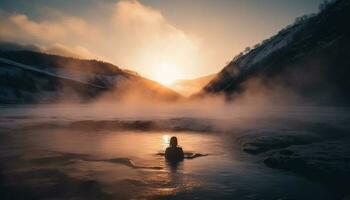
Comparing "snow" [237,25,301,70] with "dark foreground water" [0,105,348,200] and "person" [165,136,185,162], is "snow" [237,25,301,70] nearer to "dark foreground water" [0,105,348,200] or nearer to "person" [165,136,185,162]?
"dark foreground water" [0,105,348,200]

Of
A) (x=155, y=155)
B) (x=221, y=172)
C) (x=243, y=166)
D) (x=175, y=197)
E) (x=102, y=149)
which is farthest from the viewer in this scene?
(x=102, y=149)

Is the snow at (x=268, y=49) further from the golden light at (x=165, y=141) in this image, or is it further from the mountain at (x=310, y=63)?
the golden light at (x=165, y=141)

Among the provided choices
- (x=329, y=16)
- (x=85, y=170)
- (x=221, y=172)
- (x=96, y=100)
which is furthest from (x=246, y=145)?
(x=96, y=100)

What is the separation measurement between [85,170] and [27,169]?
3994mm

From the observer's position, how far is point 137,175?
20797 millimetres

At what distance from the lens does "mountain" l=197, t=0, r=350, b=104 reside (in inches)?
4013

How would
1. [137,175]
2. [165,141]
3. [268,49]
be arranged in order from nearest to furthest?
[137,175] → [165,141] → [268,49]

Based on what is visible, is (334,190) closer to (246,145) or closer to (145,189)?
(145,189)

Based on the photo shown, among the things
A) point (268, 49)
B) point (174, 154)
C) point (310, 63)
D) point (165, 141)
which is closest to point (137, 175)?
point (174, 154)

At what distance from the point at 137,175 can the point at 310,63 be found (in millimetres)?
111821

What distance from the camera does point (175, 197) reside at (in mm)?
16125

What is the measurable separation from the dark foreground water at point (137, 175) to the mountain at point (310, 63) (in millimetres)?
81125

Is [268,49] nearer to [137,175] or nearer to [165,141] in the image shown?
[165,141]

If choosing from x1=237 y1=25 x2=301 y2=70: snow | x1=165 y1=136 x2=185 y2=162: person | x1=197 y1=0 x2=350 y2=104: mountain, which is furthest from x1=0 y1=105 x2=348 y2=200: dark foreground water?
x1=237 y1=25 x2=301 y2=70: snow
